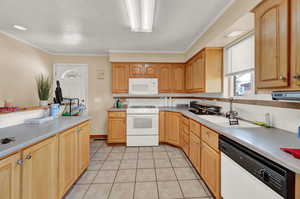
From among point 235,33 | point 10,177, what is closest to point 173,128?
point 235,33

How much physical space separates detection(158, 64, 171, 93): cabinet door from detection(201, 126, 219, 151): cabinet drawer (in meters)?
2.00

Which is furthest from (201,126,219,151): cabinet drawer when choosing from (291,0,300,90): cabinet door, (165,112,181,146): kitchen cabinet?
(165,112,181,146): kitchen cabinet

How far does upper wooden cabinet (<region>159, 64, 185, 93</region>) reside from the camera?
3725 mm

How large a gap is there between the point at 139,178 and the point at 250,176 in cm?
150

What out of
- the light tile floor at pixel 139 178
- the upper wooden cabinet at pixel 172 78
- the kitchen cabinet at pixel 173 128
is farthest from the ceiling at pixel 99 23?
the light tile floor at pixel 139 178

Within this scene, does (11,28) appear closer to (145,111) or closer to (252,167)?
(145,111)

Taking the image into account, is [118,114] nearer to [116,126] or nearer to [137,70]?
[116,126]

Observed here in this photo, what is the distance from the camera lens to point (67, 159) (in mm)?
1619

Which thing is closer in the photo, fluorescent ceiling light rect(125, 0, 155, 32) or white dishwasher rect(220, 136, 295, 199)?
white dishwasher rect(220, 136, 295, 199)

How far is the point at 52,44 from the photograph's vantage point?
3.21 m

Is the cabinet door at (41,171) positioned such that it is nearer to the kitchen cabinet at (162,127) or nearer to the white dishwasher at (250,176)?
the white dishwasher at (250,176)

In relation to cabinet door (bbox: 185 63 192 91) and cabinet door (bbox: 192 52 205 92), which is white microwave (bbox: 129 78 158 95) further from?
cabinet door (bbox: 192 52 205 92)

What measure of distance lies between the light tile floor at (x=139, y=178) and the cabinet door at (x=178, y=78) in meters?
1.62

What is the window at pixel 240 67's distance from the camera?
6.45 ft
